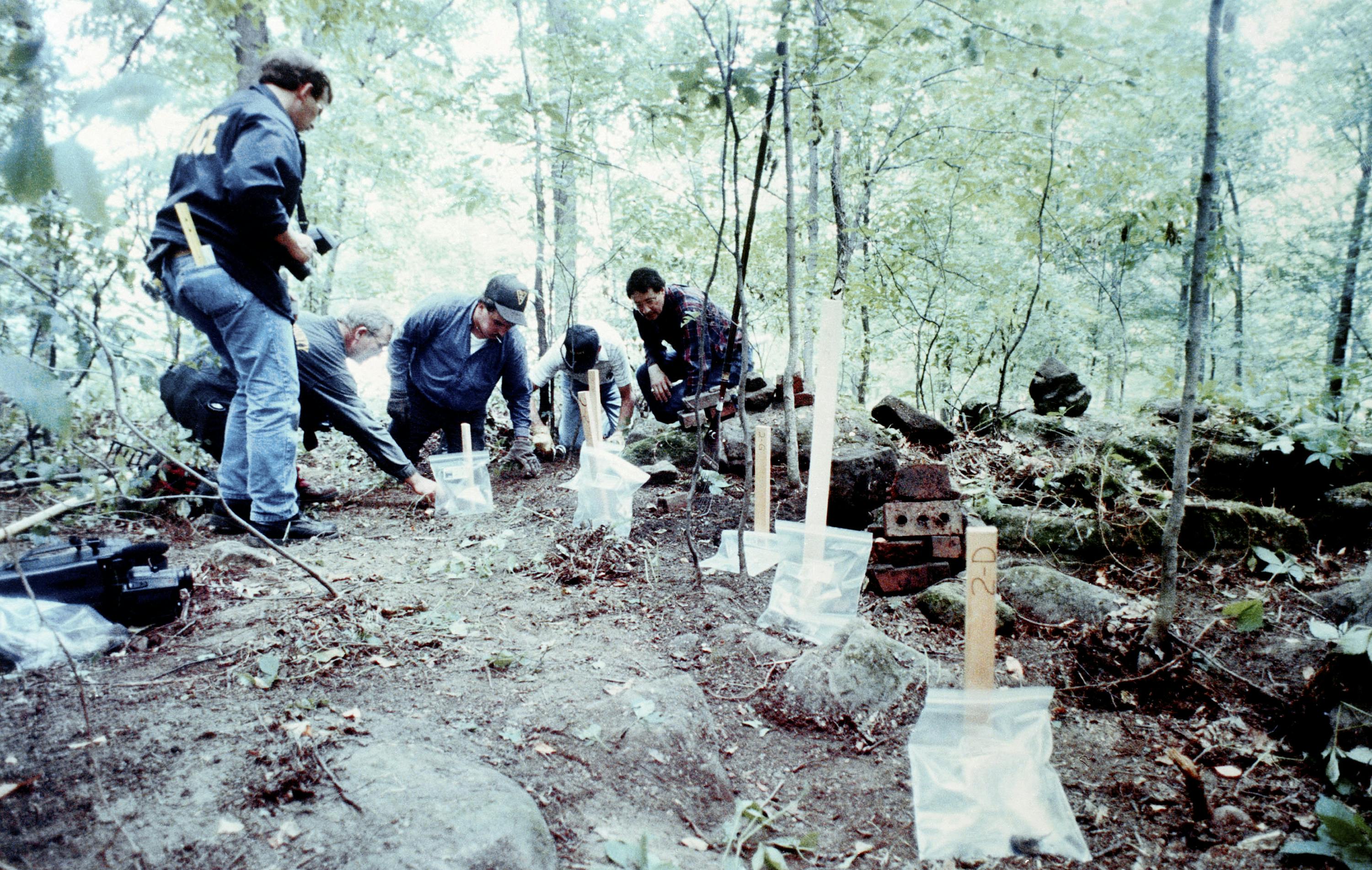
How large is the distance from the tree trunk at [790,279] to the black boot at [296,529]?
2.56 m

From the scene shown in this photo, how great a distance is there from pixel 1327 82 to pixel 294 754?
13297 mm

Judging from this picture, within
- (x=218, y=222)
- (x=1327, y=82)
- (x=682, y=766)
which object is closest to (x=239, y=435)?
(x=218, y=222)

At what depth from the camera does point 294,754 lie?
133 cm

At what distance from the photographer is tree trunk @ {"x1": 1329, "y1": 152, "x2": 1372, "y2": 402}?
26.4ft

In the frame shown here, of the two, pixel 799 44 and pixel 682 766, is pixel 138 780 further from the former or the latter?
pixel 799 44

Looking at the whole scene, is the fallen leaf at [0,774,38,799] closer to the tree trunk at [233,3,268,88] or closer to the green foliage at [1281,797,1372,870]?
the green foliage at [1281,797,1372,870]

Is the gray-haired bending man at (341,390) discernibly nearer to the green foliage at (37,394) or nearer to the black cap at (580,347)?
the black cap at (580,347)

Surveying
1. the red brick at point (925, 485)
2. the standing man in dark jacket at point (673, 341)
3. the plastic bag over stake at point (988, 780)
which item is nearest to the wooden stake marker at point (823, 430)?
the red brick at point (925, 485)

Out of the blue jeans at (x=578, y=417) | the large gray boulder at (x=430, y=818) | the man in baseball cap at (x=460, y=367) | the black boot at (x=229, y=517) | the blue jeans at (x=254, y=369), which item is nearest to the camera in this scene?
the large gray boulder at (x=430, y=818)

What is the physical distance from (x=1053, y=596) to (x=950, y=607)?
1.40ft

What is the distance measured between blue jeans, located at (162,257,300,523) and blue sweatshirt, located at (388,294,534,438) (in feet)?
5.71

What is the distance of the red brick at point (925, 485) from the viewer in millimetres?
2896

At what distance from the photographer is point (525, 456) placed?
5023mm

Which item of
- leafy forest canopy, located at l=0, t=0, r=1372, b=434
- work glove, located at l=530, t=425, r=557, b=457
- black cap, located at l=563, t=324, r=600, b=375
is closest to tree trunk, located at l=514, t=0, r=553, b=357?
leafy forest canopy, located at l=0, t=0, r=1372, b=434
